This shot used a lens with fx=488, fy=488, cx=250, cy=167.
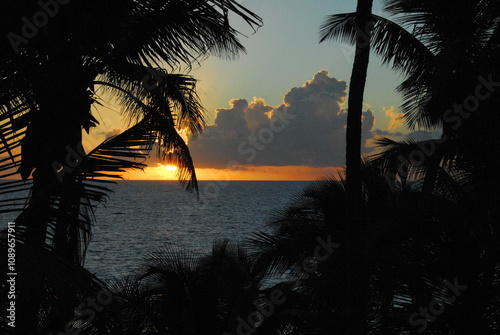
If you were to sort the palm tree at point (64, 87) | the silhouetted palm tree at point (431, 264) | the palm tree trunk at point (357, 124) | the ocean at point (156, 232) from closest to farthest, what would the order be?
the palm tree at point (64, 87), the silhouetted palm tree at point (431, 264), the palm tree trunk at point (357, 124), the ocean at point (156, 232)

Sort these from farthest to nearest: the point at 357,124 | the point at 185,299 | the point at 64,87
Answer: the point at 185,299, the point at 357,124, the point at 64,87

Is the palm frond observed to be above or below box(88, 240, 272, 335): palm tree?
above

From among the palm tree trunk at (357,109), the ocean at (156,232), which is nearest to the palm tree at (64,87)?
the palm tree trunk at (357,109)

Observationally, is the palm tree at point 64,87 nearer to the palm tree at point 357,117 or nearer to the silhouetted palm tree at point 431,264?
the silhouetted palm tree at point 431,264

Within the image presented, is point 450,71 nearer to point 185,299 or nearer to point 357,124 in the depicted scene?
point 357,124

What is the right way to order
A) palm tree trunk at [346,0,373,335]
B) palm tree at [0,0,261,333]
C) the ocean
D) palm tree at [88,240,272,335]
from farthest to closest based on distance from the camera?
1. the ocean
2. palm tree at [88,240,272,335]
3. palm tree trunk at [346,0,373,335]
4. palm tree at [0,0,261,333]

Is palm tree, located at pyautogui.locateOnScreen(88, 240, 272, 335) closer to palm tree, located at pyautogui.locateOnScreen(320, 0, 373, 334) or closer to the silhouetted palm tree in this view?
the silhouetted palm tree

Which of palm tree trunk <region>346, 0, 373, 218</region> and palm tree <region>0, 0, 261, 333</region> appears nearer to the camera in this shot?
palm tree <region>0, 0, 261, 333</region>

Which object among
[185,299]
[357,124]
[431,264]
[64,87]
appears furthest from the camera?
[185,299]

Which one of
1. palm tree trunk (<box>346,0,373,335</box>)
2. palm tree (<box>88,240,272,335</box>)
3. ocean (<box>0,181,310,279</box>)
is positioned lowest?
ocean (<box>0,181,310,279</box>)

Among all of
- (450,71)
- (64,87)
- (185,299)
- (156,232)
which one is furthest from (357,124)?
(156,232)

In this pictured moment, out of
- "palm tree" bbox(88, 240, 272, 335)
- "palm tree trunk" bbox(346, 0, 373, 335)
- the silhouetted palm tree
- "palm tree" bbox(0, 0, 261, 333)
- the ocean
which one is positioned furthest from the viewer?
the ocean

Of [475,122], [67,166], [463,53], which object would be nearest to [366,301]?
[475,122]

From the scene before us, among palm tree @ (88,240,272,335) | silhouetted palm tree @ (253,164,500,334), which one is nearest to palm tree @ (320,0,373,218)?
silhouetted palm tree @ (253,164,500,334)
